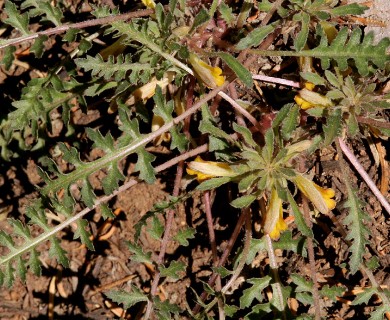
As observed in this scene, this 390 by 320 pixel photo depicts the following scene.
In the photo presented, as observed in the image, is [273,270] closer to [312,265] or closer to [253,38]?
[312,265]

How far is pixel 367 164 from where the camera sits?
2.83m

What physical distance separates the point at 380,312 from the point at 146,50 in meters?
1.41

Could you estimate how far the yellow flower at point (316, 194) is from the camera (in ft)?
7.86

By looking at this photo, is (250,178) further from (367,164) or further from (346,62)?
Answer: (367,164)

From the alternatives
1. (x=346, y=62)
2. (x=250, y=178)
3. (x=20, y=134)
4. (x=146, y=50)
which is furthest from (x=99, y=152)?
(x=346, y=62)

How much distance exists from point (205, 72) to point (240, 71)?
8.3 inches

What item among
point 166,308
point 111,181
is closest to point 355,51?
point 111,181

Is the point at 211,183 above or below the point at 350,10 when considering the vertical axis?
below

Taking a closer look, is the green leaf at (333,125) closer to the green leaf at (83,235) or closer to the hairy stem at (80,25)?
the hairy stem at (80,25)

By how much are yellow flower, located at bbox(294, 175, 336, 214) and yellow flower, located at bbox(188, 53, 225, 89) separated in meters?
0.51

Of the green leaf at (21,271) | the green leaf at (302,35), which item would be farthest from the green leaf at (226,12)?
the green leaf at (21,271)

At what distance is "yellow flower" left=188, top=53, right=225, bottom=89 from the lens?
8.00 feet

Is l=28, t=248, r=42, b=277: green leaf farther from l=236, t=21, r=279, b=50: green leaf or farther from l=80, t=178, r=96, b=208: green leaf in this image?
l=236, t=21, r=279, b=50: green leaf

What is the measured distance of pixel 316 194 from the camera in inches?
94.2
